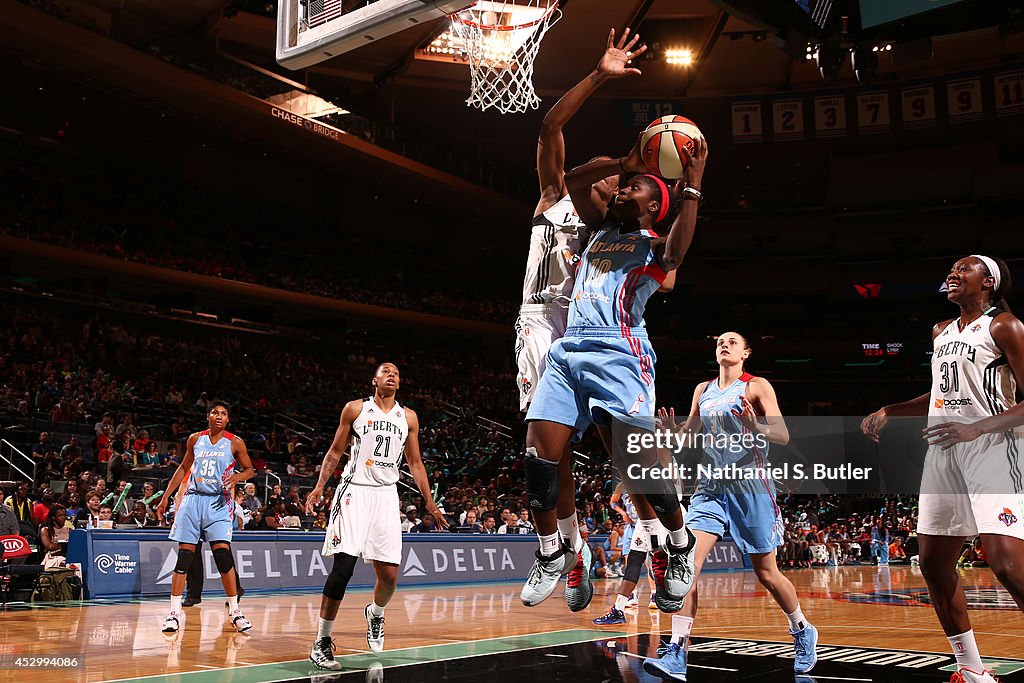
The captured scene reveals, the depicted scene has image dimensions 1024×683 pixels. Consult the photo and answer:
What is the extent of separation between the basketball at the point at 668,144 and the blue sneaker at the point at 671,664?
380 cm

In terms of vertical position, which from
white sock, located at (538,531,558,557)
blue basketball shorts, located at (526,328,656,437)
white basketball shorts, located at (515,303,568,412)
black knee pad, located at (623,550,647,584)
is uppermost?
white basketball shorts, located at (515,303,568,412)

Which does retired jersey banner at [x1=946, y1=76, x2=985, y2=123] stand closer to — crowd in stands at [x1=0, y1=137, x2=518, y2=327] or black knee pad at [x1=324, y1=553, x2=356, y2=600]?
crowd in stands at [x1=0, y1=137, x2=518, y2=327]

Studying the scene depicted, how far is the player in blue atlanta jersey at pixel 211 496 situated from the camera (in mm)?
9578

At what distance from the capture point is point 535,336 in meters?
5.57

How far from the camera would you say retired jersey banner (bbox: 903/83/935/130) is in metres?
31.2

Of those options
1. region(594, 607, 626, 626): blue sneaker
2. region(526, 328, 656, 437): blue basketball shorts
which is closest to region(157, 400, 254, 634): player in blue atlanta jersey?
region(594, 607, 626, 626): blue sneaker

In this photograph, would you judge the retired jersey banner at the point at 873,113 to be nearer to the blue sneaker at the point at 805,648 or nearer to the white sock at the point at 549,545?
the blue sneaker at the point at 805,648

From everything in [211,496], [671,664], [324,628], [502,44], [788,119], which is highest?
[788,119]

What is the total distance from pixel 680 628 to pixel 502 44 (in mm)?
5534

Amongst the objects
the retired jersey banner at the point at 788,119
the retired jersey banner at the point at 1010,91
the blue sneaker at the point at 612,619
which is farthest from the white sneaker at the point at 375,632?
the retired jersey banner at the point at 1010,91

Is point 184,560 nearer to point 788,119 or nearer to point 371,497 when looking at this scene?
point 371,497

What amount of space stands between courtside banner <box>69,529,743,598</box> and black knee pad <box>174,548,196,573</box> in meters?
3.01

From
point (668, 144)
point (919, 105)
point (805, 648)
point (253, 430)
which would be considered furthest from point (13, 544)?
point (919, 105)

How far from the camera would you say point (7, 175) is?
75.9ft
